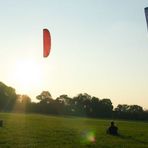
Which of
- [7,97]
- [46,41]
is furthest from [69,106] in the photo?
[46,41]

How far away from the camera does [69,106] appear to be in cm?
17050

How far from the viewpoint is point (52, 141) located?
2622 cm

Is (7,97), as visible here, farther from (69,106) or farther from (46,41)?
(46,41)

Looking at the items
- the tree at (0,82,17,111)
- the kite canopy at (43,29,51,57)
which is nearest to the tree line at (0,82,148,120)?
the tree at (0,82,17,111)

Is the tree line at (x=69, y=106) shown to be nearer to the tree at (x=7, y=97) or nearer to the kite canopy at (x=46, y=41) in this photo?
the tree at (x=7, y=97)

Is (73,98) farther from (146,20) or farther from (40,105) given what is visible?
(146,20)

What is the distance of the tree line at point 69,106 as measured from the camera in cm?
15038

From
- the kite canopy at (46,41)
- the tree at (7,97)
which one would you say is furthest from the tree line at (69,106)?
the kite canopy at (46,41)

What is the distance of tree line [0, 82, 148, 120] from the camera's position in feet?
493

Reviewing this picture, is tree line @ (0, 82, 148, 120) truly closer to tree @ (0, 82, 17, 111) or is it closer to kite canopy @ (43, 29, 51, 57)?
tree @ (0, 82, 17, 111)

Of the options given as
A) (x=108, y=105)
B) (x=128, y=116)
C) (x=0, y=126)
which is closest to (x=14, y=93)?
(x=108, y=105)

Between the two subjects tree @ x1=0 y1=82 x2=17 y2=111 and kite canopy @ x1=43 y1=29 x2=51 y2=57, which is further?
tree @ x1=0 y1=82 x2=17 y2=111

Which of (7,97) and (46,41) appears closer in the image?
(46,41)

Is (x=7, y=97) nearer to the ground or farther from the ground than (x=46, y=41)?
farther from the ground
